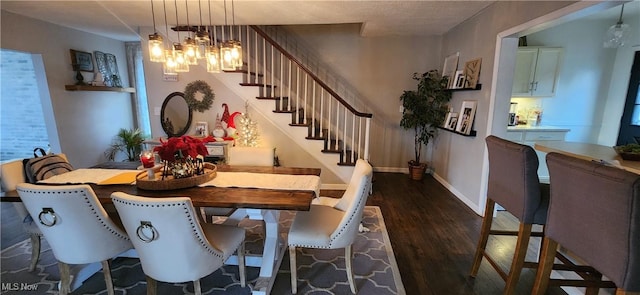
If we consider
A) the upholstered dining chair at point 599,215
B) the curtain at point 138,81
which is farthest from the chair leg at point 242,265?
the curtain at point 138,81

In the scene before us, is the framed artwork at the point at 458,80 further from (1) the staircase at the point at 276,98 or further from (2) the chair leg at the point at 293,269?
(2) the chair leg at the point at 293,269

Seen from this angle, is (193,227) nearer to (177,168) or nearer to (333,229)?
(177,168)

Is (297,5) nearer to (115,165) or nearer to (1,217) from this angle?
(115,165)

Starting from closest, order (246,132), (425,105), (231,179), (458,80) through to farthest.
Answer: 1. (231,179)
2. (458,80)
3. (246,132)
4. (425,105)

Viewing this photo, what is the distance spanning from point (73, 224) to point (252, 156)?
4.60ft

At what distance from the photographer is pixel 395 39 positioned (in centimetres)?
480

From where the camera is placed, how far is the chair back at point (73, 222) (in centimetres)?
149

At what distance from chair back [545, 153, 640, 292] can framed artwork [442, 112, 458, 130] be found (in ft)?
9.00

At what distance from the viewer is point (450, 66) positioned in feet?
14.1

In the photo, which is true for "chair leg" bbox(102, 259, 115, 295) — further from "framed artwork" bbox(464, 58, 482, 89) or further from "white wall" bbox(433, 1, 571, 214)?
"framed artwork" bbox(464, 58, 482, 89)

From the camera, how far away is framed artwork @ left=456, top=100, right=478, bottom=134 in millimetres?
3500

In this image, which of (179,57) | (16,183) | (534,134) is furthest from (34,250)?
(534,134)

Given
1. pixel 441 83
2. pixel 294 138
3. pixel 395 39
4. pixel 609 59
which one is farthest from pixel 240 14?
pixel 609 59

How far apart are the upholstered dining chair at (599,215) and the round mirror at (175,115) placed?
14.4ft
